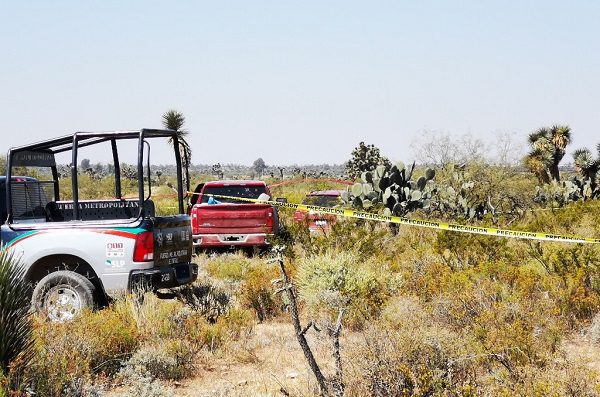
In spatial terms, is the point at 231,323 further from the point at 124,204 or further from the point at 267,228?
the point at 267,228

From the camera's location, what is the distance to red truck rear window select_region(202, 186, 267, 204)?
16141mm

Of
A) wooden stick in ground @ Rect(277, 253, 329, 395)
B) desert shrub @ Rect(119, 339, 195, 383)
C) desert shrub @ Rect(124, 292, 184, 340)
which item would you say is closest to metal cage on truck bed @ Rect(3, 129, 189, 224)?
desert shrub @ Rect(124, 292, 184, 340)

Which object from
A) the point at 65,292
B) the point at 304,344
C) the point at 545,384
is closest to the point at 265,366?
the point at 304,344

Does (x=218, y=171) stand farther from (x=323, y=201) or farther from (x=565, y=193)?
(x=323, y=201)

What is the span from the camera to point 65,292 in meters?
8.81

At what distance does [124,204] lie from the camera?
35.3ft

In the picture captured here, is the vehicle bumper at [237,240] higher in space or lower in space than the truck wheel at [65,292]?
lower

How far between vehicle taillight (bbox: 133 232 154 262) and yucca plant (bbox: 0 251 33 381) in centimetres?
287

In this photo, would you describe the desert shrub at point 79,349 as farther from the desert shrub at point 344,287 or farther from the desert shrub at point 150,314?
the desert shrub at point 344,287

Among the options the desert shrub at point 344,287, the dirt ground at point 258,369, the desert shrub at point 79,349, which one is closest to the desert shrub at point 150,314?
the desert shrub at point 79,349

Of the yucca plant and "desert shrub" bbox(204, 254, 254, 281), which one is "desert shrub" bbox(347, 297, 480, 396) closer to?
the yucca plant

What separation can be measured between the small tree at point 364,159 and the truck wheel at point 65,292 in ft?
174

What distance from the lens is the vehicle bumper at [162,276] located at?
876cm

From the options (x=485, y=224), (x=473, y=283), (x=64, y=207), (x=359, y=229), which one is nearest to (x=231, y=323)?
(x=473, y=283)
